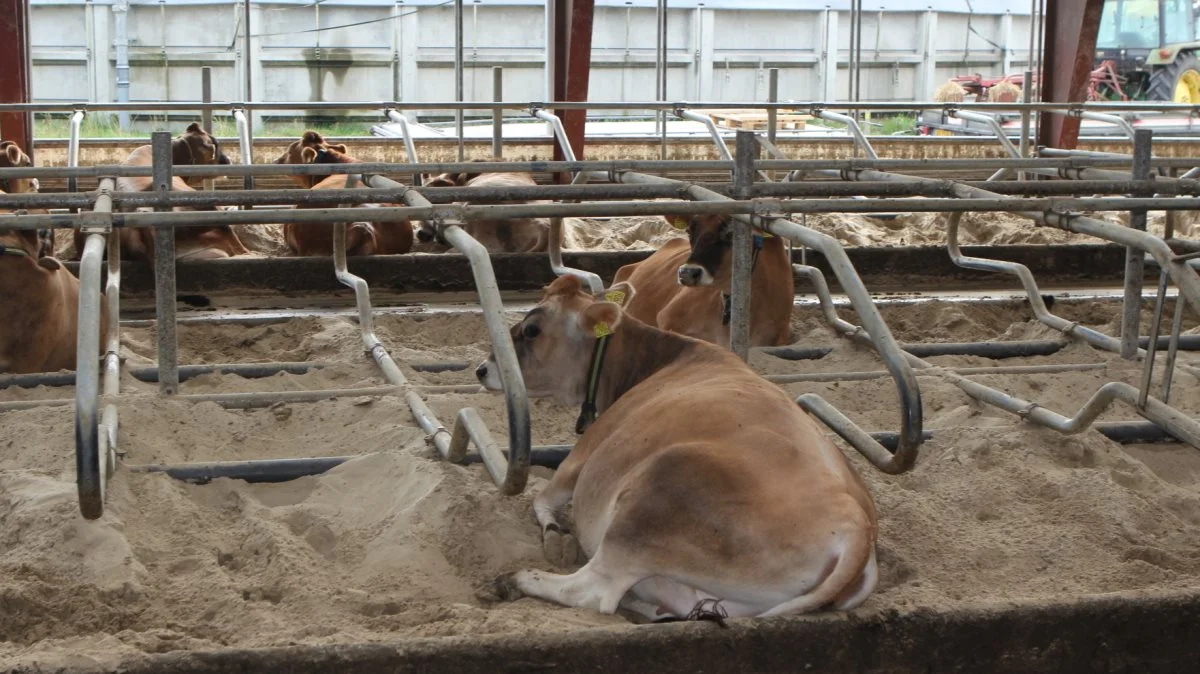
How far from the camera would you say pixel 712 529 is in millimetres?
3191

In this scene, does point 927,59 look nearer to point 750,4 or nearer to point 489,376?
point 750,4

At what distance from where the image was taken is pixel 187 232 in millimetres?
9062

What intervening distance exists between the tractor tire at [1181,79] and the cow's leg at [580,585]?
2003 cm

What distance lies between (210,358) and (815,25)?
57.0 ft

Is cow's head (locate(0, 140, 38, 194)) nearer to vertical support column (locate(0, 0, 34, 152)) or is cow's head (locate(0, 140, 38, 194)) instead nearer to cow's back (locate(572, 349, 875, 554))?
vertical support column (locate(0, 0, 34, 152))

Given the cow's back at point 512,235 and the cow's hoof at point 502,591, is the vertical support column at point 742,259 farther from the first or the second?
the cow's back at point 512,235

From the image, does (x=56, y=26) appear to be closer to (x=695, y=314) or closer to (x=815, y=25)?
(x=815, y=25)

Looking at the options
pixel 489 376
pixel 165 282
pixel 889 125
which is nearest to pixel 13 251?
pixel 165 282

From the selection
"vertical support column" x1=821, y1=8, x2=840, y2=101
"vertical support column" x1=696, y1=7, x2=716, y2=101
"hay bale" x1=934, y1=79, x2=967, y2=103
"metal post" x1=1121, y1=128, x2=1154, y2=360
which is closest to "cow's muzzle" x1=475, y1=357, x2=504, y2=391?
"metal post" x1=1121, y1=128, x2=1154, y2=360

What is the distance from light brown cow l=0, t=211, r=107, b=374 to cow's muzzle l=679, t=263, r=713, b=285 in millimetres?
2560

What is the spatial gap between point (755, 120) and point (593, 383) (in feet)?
44.1

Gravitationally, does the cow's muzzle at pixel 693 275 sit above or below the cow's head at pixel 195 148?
below

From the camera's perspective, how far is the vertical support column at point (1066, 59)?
12.5 m

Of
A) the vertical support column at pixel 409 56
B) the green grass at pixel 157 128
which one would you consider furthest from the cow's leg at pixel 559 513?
the vertical support column at pixel 409 56
